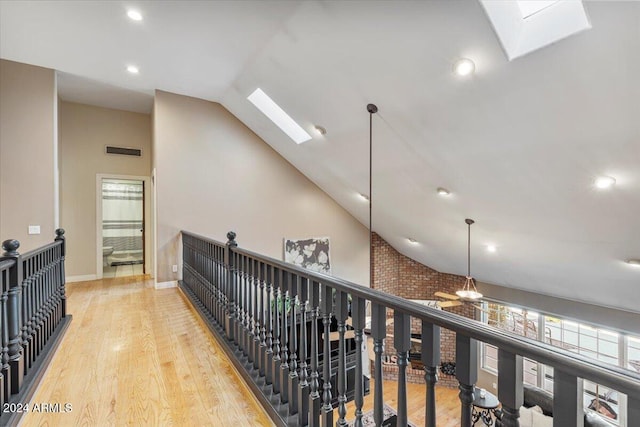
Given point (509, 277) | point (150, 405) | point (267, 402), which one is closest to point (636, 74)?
point (267, 402)

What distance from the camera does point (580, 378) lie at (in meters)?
0.61

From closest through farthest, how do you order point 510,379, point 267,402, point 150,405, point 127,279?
point 510,379
point 267,402
point 150,405
point 127,279

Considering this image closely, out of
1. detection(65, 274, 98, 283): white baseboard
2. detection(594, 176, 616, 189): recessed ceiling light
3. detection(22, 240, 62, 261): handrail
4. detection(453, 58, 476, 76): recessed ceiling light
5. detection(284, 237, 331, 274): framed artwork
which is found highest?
detection(453, 58, 476, 76): recessed ceiling light

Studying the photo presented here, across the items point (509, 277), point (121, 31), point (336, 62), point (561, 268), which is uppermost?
point (121, 31)

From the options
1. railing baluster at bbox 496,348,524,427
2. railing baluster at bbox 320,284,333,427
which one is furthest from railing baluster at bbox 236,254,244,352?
railing baluster at bbox 496,348,524,427

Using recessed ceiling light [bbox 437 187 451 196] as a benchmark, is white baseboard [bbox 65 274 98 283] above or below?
below

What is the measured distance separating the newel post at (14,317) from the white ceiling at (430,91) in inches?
96.6

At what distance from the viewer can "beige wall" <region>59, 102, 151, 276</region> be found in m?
5.31

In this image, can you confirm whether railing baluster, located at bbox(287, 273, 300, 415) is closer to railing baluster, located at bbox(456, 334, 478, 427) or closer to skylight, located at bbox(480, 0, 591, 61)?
railing baluster, located at bbox(456, 334, 478, 427)

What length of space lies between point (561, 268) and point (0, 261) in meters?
6.62

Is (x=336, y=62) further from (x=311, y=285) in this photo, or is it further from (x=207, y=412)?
(x=207, y=412)

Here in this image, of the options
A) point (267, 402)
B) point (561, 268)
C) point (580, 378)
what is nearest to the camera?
point (580, 378)

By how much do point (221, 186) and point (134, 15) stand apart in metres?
2.88

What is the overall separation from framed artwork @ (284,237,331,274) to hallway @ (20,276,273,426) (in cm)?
302
